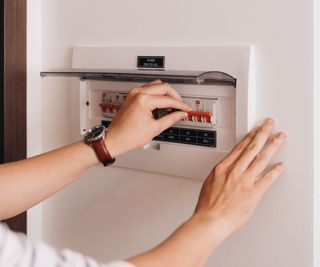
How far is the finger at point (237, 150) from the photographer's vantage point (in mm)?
682

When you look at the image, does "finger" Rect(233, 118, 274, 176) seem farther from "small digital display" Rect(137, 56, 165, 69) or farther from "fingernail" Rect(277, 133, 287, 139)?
"small digital display" Rect(137, 56, 165, 69)

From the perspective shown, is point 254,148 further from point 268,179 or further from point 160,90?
point 160,90

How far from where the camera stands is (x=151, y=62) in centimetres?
81

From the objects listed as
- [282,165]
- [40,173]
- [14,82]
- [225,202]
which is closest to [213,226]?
[225,202]

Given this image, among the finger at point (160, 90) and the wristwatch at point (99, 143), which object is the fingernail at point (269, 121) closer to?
the finger at point (160, 90)

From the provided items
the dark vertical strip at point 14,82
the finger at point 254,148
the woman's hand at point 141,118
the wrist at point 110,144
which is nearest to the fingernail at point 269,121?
the finger at point 254,148

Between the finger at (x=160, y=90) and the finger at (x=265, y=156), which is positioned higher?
the finger at (x=160, y=90)

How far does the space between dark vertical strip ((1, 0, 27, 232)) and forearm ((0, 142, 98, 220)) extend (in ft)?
0.81

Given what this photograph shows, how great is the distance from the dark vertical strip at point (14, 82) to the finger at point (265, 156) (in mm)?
525

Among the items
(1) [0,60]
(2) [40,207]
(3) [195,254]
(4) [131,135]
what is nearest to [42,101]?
Result: (1) [0,60]

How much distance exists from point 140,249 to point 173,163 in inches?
7.3

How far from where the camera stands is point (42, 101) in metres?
1.00

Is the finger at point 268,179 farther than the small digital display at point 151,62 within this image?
No

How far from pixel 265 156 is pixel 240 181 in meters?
0.05
